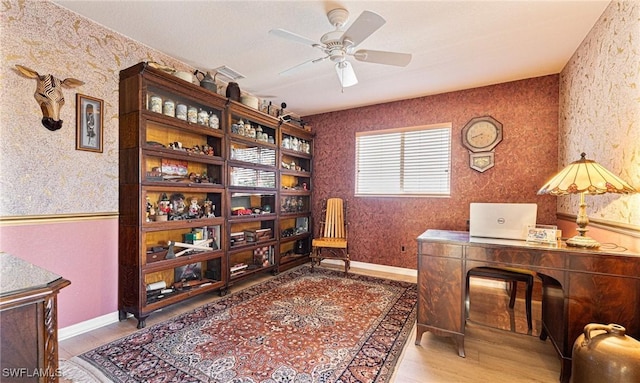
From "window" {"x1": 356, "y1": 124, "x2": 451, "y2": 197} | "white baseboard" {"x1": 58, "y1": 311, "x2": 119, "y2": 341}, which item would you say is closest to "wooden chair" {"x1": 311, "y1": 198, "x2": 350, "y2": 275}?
"window" {"x1": 356, "y1": 124, "x2": 451, "y2": 197}

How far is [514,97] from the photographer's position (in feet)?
11.4

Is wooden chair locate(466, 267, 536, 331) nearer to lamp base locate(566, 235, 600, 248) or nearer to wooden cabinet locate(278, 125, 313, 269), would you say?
lamp base locate(566, 235, 600, 248)

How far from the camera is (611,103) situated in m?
2.07

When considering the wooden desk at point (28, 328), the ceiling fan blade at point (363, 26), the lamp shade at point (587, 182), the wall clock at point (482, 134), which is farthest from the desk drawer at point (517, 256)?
the wooden desk at point (28, 328)

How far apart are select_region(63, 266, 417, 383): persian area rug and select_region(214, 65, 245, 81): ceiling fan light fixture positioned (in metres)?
2.62

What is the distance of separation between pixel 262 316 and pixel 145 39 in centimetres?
289

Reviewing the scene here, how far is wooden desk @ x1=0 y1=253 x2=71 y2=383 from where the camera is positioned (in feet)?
2.79

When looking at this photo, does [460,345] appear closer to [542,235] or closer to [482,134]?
[542,235]

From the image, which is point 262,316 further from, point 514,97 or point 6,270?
point 514,97

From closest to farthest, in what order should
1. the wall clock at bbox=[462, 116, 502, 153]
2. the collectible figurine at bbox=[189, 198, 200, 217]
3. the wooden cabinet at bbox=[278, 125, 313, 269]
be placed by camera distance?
the collectible figurine at bbox=[189, 198, 200, 217]
the wall clock at bbox=[462, 116, 502, 153]
the wooden cabinet at bbox=[278, 125, 313, 269]

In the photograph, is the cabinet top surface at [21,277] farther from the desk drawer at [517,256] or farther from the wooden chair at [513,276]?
the wooden chair at [513,276]

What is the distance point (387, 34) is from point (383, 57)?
435mm

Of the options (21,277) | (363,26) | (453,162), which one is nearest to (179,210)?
(21,277)

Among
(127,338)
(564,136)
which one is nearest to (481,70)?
(564,136)
